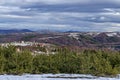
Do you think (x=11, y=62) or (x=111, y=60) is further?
(x=111, y=60)

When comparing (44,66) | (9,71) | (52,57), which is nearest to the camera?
(9,71)

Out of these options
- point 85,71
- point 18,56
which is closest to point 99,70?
A: point 85,71

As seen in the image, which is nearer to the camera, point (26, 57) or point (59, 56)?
point (26, 57)

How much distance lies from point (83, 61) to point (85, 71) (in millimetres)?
2165

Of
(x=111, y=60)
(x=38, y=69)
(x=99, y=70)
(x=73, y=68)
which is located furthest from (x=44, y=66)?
(x=111, y=60)

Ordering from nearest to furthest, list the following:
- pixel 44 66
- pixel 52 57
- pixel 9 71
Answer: pixel 9 71 < pixel 44 66 < pixel 52 57

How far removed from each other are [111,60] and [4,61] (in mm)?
24970

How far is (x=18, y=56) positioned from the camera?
72.6 meters

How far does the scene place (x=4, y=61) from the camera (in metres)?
69.8

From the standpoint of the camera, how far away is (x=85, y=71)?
68.8 meters

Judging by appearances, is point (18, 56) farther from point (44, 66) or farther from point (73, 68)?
point (73, 68)

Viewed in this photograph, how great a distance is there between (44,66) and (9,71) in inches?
312

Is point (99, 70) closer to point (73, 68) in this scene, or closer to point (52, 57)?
point (73, 68)

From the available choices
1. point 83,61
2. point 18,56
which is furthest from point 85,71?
point 18,56
